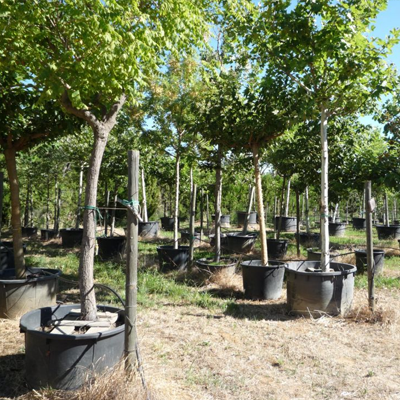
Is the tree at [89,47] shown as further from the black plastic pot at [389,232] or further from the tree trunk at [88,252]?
the black plastic pot at [389,232]

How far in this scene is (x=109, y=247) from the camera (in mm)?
8594

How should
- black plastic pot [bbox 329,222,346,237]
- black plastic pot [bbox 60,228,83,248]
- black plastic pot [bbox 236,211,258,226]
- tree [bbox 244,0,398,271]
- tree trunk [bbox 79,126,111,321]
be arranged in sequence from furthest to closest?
black plastic pot [bbox 236,211,258,226] < black plastic pot [bbox 329,222,346,237] < black plastic pot [bbox 60,228,83,248] < tree [bbox 244,0,398,271] < tree trunk [bbox 79,126,111,321]

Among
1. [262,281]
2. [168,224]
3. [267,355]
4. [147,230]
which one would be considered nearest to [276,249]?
[262,281]

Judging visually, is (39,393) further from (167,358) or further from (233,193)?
(233,193)

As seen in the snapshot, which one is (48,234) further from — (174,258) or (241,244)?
(174,258)

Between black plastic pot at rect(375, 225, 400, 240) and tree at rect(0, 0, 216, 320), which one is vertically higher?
tree at rect(0, 0, 216, 320)

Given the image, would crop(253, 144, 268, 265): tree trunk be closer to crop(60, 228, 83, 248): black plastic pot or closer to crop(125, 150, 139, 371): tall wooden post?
crop(125, 150, 139, 371): tall wooden post

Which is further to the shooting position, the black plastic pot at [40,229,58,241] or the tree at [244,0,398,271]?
the black plastic pot at [40,229,58,241]

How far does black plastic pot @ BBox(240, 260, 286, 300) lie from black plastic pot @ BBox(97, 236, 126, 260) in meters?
3.84

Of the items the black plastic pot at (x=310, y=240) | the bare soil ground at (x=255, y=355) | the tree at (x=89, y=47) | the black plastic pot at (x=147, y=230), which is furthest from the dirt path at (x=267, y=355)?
the black plastic pot at (x=147, y=230)

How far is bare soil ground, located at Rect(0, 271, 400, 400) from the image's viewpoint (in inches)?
115

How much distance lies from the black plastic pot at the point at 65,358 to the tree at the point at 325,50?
3227mm

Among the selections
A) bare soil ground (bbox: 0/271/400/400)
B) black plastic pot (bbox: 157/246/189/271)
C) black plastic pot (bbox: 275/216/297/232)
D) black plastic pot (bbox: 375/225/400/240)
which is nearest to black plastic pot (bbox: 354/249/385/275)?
bare soil ground (bbox: 0/271/400/400)

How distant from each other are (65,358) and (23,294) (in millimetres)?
2121
